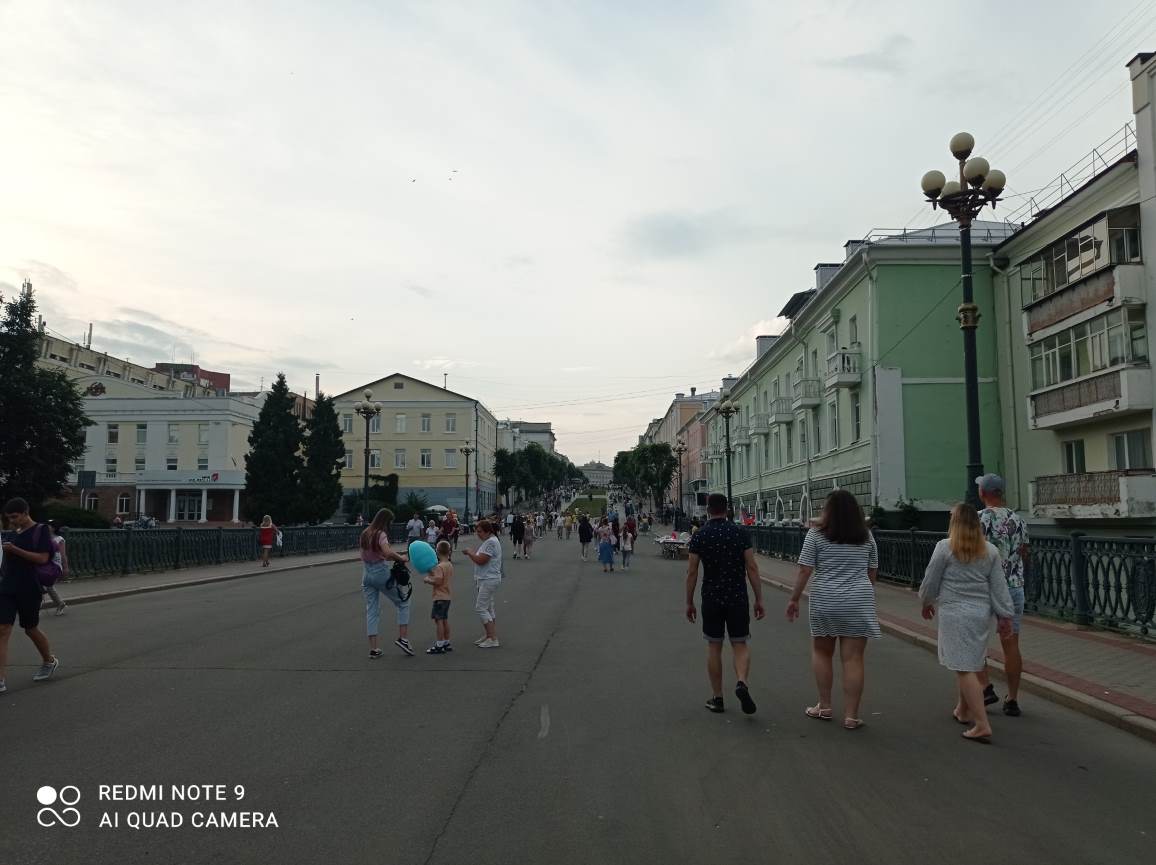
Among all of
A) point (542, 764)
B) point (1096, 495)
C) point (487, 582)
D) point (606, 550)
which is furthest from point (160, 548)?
point (1096, 495)

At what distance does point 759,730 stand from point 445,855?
3095 millimetres

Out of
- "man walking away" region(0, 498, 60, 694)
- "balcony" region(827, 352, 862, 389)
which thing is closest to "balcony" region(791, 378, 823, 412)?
"balcony" region(827, 352, 862, 389)

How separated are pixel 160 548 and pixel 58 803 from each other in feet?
65.7

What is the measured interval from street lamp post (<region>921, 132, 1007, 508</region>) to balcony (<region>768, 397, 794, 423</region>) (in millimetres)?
31438

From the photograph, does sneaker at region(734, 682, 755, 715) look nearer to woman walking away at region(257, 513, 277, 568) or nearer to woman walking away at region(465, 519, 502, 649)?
woman walking away at region(465, 519, 502, 649)

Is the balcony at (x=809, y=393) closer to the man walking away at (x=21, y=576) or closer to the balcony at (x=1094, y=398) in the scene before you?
the balcony at (x=1094, y=398)

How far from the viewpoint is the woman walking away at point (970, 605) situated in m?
6.21

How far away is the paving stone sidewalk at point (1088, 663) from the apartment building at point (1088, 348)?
52.8 feet

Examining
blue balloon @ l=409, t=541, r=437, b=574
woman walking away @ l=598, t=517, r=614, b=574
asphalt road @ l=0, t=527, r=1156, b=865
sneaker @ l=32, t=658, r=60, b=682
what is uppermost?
blue balloon @ l=409, t=541, r=437, b=574

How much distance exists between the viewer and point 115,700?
7.33 metres

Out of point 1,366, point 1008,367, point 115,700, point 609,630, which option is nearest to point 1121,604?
point 609,630

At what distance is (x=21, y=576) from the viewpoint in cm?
788

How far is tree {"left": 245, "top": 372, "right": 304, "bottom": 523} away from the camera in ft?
158

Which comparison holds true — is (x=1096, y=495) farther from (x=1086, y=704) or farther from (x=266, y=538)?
(x=266, y=538)
